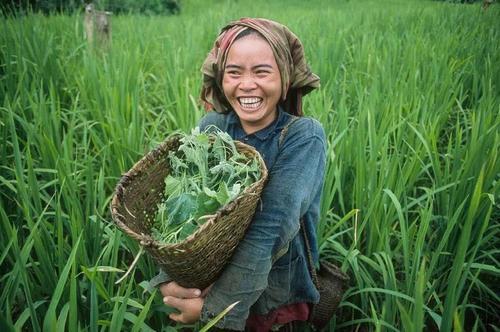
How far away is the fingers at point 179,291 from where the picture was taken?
828mm

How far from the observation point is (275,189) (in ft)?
2.56

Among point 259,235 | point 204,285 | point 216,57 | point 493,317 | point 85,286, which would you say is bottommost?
point 493,317

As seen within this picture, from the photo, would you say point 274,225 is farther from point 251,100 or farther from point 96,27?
point 96,27

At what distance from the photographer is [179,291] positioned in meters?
0.84

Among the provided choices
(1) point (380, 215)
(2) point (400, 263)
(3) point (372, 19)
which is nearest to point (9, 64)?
(1) point (380, 215)

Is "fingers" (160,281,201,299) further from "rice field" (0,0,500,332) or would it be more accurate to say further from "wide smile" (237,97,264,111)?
"wide smile" (237,97,264,111)

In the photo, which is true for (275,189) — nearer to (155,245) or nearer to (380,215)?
(155,245)

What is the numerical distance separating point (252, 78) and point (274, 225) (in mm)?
328

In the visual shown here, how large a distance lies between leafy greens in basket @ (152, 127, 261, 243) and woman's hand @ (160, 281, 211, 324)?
0.15 meters

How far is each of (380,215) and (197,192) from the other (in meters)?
0.65

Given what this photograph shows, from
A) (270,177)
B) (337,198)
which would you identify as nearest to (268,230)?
(270,177)

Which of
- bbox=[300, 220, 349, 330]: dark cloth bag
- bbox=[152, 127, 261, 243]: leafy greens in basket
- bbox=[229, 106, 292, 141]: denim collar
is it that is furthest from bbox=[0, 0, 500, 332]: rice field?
bbox=[229, 106, 292, 141]: denim collar

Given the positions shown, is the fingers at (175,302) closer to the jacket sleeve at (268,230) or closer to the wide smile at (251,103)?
the jacket sleeve at (268,230)

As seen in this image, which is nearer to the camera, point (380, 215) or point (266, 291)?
point (266, 291)
